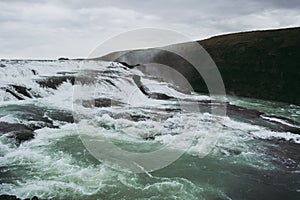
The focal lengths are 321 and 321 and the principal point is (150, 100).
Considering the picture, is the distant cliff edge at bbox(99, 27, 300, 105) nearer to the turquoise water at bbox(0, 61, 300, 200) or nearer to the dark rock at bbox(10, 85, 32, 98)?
the turquoise water at bbox(0, 61, 300, 200)

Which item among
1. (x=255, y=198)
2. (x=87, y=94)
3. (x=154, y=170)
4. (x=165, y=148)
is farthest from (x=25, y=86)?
(x=255, y=198)

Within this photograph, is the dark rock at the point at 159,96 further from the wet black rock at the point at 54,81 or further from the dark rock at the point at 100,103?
the wet black rock at the point at 54,81

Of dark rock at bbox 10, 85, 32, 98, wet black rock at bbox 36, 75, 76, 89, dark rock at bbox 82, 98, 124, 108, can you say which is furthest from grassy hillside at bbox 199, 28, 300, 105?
dark rock at bbox 10, 85, 32, 98

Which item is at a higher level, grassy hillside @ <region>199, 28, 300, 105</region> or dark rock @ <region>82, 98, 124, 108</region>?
grassy hillside @ <region>199, 28, 300, 105</region>

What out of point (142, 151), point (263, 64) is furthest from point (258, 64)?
point (142, 151)

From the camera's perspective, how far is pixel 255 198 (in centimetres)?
865

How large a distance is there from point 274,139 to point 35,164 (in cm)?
1052

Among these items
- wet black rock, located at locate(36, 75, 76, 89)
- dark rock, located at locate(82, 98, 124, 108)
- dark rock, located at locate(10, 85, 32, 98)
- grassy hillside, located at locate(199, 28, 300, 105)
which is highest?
grassy hillside, located at locate(199, 28, 300, 105)

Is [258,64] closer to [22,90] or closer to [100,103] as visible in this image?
[100,103]

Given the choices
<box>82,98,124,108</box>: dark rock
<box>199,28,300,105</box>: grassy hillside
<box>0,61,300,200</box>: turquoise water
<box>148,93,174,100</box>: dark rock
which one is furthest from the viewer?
<box>199,28,300,105</box>: grassy hillside

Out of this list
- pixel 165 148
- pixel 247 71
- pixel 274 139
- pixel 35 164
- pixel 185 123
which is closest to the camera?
pixel 35 164

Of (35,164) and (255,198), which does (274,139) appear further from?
(35,164)

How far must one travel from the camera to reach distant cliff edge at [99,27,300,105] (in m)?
34.9

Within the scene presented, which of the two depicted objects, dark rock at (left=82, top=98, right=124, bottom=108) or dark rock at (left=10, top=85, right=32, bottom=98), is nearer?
dark rock at (left=82, top=98, right=124, bottom=108)
